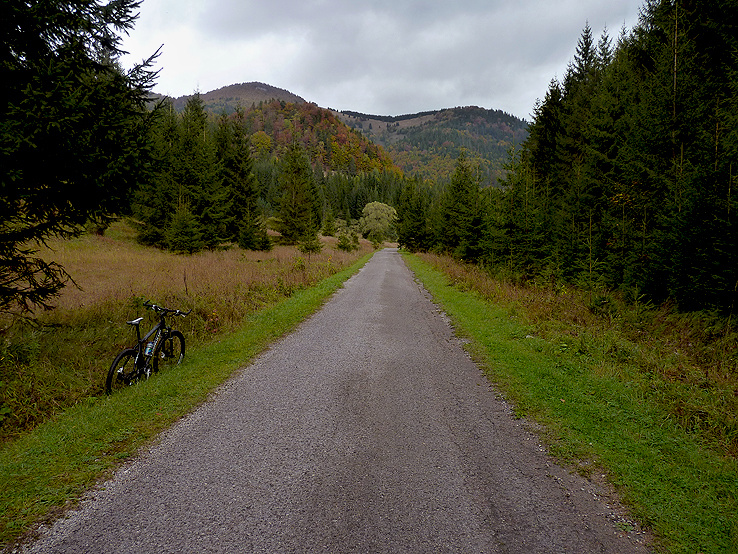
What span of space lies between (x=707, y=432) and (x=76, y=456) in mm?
7432

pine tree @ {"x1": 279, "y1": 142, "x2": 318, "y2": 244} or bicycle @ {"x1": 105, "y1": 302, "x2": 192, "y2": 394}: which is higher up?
pine tree @ {"x1": 279, "y1": 142, "x2": 318, "y2": 244}

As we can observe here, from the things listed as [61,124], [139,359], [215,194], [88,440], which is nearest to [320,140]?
[215,194]

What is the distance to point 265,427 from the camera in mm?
4293

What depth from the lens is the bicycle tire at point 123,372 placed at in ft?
17.2

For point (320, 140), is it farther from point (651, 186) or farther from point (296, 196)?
point (651, 186)

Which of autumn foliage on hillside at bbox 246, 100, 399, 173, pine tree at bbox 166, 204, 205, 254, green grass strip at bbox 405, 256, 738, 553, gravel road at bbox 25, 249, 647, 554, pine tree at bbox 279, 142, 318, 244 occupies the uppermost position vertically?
autumn foliage on hillside at bbox 246, 100, 399, 173

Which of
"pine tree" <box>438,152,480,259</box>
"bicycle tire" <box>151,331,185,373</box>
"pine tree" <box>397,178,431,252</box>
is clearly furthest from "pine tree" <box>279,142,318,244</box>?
"bicycle tire" <box>151,331,185,373</box>

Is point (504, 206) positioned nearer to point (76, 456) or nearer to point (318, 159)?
point (76, 456)

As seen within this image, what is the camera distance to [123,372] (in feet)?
17.9

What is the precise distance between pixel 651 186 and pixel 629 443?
986 centimetres

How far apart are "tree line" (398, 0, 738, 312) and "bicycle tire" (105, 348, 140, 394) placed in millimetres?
11444

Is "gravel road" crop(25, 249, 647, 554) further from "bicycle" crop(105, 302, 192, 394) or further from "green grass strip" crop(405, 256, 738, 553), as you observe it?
"bicycle" crop(105, 302, 192, 394)

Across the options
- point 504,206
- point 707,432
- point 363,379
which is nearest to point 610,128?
point 504,206

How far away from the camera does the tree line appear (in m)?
7.77
